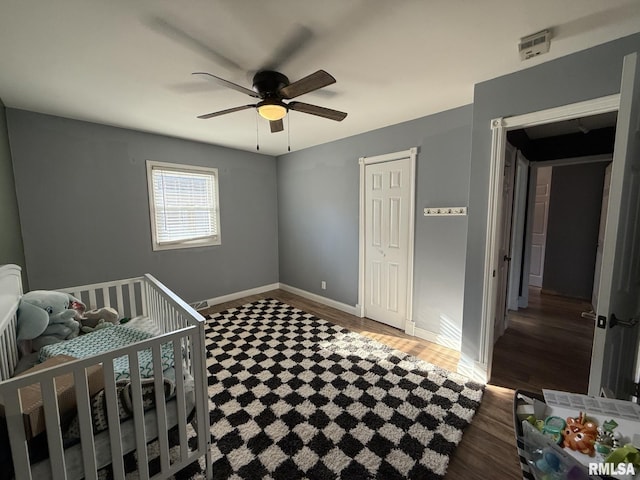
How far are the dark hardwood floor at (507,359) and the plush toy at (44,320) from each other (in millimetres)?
1968

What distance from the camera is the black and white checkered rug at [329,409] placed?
57.0 inches

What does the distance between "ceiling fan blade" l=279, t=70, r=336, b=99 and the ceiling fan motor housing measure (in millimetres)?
106

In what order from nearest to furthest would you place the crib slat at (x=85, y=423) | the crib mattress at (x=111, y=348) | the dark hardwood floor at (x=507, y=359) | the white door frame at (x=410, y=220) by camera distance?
the crib slat at (x=85, y=423) < the crib mattress at (x=111, y=348) < the dark hardwood floor at (x=507, y=359) < the white door frame at (x=410, y=220)

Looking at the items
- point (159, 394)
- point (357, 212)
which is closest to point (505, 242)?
point (357, 212)

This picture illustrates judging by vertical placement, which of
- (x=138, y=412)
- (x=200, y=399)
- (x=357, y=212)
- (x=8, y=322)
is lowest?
(x=200, y=399)

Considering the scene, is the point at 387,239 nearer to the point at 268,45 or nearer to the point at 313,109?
the point at 313,109

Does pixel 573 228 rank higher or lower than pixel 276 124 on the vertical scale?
lower

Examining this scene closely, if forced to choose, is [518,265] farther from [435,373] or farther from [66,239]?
[66,239]

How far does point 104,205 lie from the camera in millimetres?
2990

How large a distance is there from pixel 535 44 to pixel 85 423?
2889mm

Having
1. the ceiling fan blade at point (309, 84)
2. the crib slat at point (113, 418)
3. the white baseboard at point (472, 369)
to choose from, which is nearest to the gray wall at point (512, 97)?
the white baseboard at point (472, 369)

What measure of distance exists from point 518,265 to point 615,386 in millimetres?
2628

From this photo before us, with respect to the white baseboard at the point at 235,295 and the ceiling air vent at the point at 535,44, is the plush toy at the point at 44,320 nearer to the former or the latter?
the white baseboard at the point at 235,295

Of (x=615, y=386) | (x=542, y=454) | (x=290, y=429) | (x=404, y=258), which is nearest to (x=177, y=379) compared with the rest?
(x=290, y=429)
